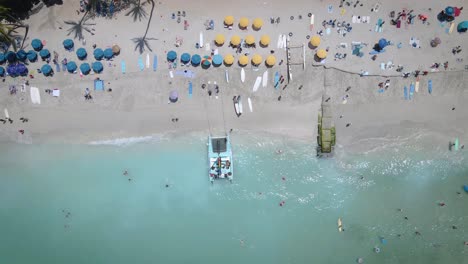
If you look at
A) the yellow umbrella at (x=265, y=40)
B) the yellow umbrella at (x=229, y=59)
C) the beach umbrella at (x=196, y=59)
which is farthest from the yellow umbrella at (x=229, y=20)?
the beach umbrella at (x=196, y=59)

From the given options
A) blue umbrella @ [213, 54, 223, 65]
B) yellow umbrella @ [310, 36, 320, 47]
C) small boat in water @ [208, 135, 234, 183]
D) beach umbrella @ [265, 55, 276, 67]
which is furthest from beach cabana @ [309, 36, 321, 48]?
small boat in water @ [208, 135, 234, 183]

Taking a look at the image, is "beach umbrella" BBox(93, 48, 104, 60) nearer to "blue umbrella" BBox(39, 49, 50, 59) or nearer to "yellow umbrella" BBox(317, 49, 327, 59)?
"blue umbrella" BBox(39, 49, 50, 59)

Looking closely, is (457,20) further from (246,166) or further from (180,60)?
(180,60)

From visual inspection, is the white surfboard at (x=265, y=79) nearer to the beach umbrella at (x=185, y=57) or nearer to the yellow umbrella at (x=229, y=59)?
the yellow umbrella at (x=229, y=59)

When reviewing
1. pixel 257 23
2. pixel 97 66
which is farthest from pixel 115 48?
pixel 257 23

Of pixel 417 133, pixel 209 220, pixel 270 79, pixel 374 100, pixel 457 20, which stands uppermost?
pixel 457 20

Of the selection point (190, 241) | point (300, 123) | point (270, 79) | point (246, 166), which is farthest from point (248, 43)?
point (190, 241)

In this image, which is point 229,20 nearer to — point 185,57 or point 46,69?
point 185,57
